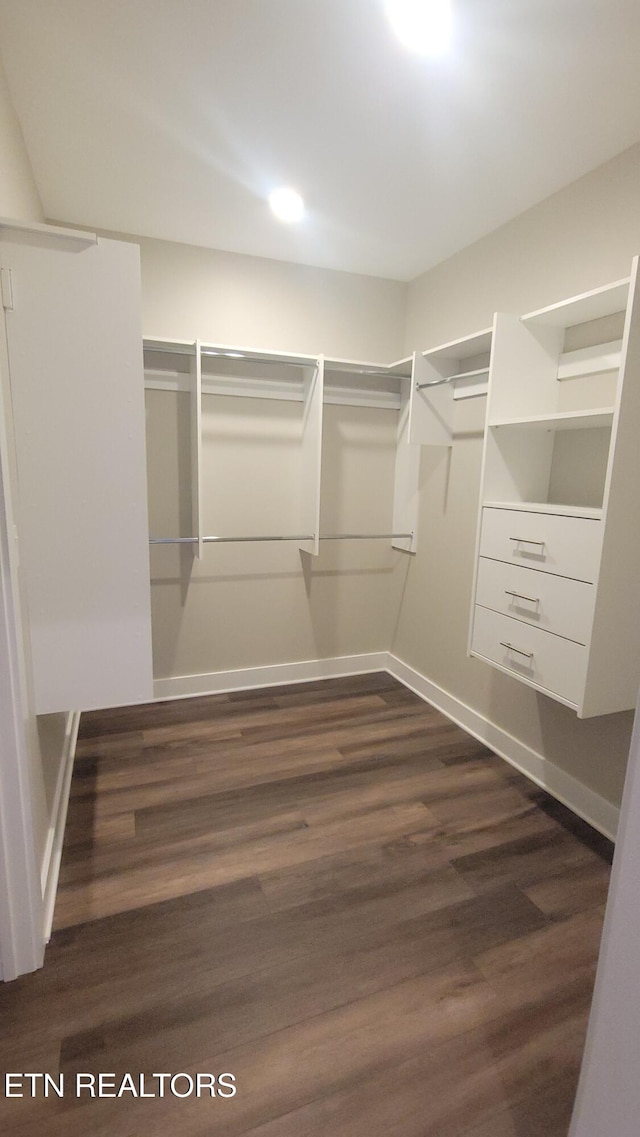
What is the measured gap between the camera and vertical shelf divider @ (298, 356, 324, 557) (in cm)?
281

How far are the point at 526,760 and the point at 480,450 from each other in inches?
61.0

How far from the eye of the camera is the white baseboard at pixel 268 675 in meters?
3.08

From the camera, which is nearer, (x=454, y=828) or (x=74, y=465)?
(x=74, y=465)

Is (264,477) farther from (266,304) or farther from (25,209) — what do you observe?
(25,209)

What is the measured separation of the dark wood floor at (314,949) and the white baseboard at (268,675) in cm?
61

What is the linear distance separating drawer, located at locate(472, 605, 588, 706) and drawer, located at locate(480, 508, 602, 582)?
0.25 m

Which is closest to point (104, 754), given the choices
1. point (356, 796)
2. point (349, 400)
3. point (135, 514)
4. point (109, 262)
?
point (356, 796)

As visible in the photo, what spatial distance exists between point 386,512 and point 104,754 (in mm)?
2170

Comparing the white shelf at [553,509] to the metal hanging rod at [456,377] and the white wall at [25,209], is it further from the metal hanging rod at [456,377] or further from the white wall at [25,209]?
the white wall at [25,209]

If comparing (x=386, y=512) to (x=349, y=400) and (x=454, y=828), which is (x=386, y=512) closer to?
(x=349, y=400)

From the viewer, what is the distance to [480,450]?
8.75 feet

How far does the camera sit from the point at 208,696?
3115 mm

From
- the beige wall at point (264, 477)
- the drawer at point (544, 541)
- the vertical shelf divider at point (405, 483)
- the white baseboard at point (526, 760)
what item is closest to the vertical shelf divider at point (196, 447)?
the beige wall at point (264, 477)

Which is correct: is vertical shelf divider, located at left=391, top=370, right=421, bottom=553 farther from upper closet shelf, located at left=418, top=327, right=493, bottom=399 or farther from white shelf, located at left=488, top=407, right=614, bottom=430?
white shelf, located at left=488, top=407, right=614, bottom=430
